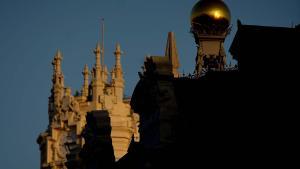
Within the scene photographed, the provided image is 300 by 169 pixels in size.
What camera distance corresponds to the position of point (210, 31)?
218 ft

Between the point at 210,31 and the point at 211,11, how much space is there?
1331mm

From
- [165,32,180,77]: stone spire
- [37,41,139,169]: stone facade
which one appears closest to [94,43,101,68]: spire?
[37,41,139,169]: stone facade

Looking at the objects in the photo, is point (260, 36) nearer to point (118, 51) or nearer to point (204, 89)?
point (204, 89)

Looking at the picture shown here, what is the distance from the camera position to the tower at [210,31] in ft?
213

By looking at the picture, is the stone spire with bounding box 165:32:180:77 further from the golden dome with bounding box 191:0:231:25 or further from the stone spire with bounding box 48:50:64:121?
the stone spire with bounding box 48:50:64:121

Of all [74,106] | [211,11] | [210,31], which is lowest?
[74,106]

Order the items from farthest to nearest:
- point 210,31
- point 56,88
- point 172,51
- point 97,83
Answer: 1. point 56,88
2. point 97,83
3. point 172,51
4. point 210,31

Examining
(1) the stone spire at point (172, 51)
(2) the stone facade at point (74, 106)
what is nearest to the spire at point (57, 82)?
(2) the stone facade at point (74, 106)

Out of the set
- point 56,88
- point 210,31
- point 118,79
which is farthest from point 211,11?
point 56,88

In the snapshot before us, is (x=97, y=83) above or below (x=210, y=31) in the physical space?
below

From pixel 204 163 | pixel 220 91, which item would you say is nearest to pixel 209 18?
pixel 220 91

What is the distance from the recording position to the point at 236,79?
3847cm

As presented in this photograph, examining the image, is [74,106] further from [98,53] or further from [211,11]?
[211,11]

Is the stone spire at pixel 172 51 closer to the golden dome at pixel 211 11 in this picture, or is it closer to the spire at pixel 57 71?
the golden dome at pixel 211 11
